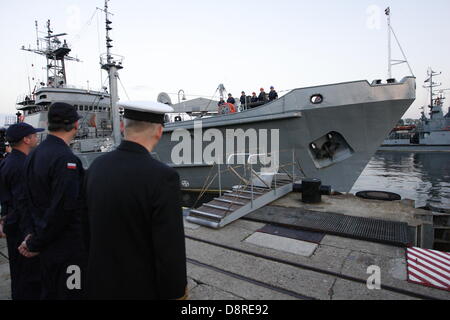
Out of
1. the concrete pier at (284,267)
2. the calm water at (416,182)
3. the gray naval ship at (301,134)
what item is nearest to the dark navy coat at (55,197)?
the concrete pier at (284,267)

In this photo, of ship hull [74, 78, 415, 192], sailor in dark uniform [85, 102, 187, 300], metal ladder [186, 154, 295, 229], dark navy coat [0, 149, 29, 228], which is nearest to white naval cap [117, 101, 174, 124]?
sailor in dark uniform [85, 102, 187, 300]

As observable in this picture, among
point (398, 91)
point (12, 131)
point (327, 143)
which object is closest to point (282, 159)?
point (327, 143)

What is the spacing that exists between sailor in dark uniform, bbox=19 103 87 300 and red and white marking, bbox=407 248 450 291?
359cm

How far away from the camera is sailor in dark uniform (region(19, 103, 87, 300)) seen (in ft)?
5.94

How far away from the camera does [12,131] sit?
2.62 m

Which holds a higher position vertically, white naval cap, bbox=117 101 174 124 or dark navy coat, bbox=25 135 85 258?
white naval cap, bbox=117 101 174 124

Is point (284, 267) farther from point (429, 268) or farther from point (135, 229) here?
point (135, 229)

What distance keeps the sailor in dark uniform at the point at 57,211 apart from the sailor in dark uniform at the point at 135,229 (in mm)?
718

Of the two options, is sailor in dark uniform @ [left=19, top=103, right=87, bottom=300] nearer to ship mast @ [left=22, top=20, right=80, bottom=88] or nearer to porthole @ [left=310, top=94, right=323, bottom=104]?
porthole @ [left=310, top=94, right=323, bottom=104]

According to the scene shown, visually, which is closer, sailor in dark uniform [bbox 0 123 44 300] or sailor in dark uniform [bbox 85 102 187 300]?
sailor in dark uniform [bbox 85 102 187 300]

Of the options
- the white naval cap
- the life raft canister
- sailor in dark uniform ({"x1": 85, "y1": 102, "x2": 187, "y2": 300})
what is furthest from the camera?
the life raft canister

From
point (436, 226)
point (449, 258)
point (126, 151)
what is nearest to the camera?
point (126, 151)

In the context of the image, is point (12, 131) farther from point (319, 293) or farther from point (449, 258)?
point (449, 258)

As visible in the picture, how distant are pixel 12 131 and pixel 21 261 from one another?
1.35 metres
